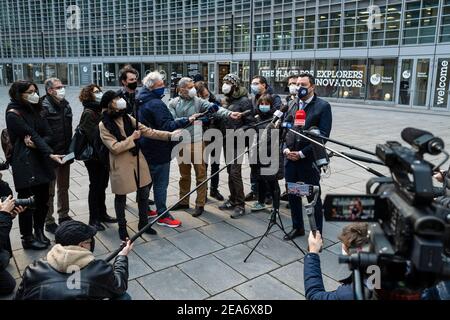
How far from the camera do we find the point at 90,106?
492 cm

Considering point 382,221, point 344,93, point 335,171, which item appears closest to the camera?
point 382,221

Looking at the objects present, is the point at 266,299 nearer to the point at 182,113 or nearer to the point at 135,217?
the point at 135,217

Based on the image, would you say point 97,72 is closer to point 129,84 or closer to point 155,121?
point 129,84

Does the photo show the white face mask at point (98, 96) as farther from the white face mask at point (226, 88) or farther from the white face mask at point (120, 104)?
the white face mask at point (226, 88)

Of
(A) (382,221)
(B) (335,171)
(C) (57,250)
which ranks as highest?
(A) (382,221)

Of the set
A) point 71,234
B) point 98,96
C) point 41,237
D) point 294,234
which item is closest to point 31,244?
point 41,237

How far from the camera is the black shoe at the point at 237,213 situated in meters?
5.52

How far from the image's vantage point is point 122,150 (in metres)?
4.36

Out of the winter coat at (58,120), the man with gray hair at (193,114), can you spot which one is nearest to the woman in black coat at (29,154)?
the winter coat at (58,120)

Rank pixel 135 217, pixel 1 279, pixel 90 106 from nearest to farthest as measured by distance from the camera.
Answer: pixel 1 279 < pixel 90 106 < pixel 135 217

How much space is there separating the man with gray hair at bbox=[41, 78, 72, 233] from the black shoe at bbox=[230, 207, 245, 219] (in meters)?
2.31

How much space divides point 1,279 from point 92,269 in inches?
72.4

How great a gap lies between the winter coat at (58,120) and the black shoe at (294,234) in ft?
10.0
